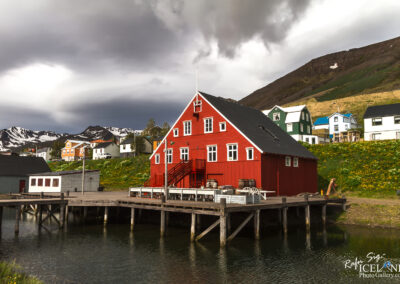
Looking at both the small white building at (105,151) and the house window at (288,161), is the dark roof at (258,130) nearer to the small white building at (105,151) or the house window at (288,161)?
the house window at (288,161)

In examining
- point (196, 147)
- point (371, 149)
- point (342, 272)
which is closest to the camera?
point (342, 272)

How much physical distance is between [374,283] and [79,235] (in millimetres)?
19588

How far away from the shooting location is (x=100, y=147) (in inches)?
3821

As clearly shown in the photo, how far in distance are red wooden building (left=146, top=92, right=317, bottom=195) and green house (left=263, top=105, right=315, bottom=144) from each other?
996 inches

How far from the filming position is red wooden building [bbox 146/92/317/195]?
98.0 ft

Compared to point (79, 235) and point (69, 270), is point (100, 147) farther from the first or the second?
point (69, 270)

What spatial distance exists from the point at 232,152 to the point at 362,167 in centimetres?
2076

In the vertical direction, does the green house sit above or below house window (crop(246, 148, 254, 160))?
above

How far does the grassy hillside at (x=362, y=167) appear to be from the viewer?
35.6 m

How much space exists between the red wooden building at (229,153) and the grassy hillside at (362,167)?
17.0 feet

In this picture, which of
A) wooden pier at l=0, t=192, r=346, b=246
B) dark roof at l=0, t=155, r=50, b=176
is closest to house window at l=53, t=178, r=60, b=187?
wooden pier at l=0, t=192, r=346, b=246

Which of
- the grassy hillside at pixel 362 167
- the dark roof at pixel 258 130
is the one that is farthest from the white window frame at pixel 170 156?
the grassy hillside at pixel 362 167

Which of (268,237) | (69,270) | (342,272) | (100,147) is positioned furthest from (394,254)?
(100,147)

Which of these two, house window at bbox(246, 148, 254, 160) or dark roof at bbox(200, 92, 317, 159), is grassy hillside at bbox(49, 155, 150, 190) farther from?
house window at bbox(246, 148, 254, 160)
